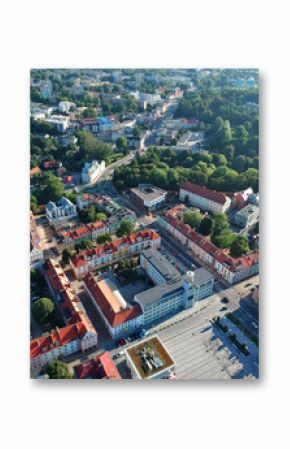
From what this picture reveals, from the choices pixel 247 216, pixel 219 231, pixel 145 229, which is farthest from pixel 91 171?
pixel 247 216

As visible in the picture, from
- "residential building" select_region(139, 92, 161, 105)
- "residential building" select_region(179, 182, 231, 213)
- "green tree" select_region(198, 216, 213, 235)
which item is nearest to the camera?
"green tree" select_region(198, 216, 213, 235)

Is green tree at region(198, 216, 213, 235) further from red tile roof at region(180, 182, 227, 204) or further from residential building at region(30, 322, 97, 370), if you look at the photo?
residential building at region(30, 322, 97, 370)

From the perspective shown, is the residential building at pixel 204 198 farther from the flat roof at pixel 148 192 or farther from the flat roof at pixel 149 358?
the flat roof at pixel 149 358

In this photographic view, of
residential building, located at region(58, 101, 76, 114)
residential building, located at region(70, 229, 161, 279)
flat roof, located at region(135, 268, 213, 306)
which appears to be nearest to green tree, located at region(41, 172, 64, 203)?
residential building, located at region(70, 229, 161, 279)

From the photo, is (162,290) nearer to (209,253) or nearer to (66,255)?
(209,253)

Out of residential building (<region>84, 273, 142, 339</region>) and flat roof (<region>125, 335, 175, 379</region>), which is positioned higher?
residential building (<region>84, 273, 142, 339</region>)
